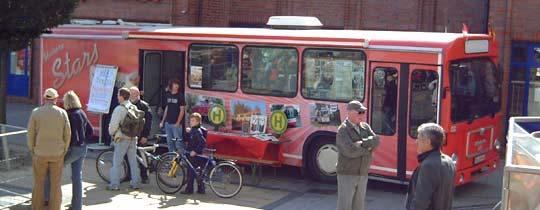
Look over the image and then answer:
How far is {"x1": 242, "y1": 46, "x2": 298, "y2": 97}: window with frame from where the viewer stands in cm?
1344

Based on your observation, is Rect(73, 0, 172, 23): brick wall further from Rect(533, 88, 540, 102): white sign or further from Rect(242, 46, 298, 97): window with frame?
Rect(533, 88, 540, 102): white sign

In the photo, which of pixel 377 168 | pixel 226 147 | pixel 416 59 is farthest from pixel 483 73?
pixel 226 147

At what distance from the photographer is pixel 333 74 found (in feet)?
42.6

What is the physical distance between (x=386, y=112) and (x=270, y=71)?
2.40m

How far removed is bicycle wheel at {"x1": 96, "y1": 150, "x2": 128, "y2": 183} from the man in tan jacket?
299cm

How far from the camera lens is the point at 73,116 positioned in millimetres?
9977

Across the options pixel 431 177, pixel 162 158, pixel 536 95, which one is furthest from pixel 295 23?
pixel 431 177

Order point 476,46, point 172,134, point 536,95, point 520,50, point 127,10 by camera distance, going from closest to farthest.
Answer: point 476,46 < point 172,134 < point 536,95 < point 520,50 < point 127,10

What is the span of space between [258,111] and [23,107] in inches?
493

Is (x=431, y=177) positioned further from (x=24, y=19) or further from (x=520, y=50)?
(x=520, y=50)

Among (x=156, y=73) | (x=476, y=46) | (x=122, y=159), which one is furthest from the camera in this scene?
(x=156, y=73)

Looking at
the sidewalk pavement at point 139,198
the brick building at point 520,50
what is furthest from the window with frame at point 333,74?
the brick building at point 520,50

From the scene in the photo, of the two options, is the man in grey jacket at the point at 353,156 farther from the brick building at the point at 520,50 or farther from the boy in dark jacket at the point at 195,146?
the brick building at the point at 520,50

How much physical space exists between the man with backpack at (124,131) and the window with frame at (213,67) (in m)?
2.56
